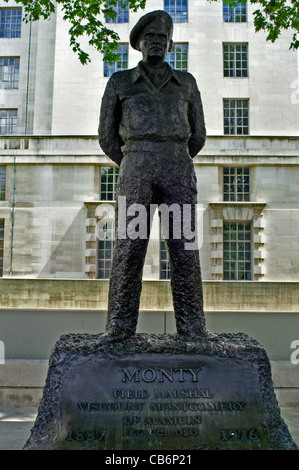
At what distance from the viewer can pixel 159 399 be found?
3607 mm

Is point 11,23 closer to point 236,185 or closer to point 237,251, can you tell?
point 236,185

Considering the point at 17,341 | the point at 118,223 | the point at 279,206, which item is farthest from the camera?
the point at 279,206

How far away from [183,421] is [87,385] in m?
0.78

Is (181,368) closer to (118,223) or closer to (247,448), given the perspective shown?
(247,448)

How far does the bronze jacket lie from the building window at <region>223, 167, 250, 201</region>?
813 inches

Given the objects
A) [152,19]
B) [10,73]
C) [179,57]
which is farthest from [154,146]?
[10,73]

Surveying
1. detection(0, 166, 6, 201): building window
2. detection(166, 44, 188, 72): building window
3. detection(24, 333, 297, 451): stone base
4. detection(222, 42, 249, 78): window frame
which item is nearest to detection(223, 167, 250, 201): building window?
detection(222, 42, 249, 78): window frame

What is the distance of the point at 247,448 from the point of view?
3445 mm

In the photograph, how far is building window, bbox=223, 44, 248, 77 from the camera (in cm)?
2648

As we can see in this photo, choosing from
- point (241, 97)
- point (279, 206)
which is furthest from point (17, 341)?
point (241, 97)

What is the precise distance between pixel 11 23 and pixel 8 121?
19.8 ft

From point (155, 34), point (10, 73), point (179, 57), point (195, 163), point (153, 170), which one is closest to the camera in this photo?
point (153, 170)
